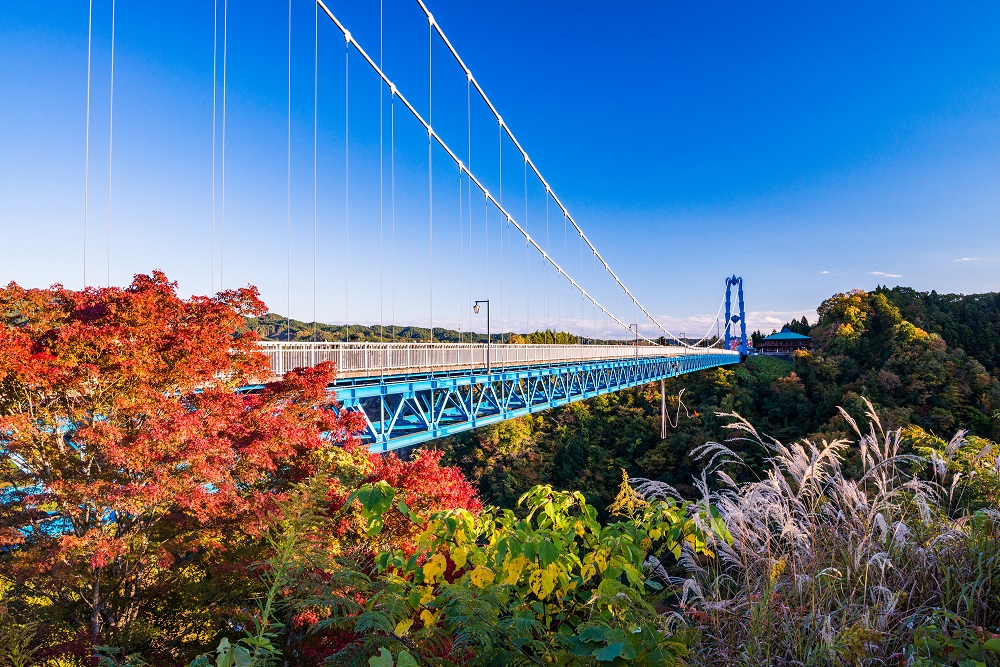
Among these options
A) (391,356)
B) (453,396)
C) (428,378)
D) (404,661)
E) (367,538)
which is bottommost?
(367,538)

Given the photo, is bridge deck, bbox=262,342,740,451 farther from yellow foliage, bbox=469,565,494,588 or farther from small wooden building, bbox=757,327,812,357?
small wooden building, bbox=757,327,812,357

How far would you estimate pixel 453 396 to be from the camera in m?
15.4

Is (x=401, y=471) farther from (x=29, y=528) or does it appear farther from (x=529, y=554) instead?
(x=529, y=554)

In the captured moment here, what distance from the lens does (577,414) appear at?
3775 cm

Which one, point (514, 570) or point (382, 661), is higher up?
point (382, 661)

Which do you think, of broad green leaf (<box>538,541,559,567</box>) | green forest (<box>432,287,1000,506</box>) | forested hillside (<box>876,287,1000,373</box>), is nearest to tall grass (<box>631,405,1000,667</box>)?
broad green leaf (<box>538,541,559,567</box>)

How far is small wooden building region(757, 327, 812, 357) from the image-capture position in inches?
2200

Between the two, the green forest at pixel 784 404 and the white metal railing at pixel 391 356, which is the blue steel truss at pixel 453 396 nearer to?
the white metal railing at pixel 391 356

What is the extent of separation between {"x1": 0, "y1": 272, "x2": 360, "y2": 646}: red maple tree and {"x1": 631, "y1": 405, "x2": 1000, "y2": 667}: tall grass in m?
4.00

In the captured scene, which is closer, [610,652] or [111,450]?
[610,652]

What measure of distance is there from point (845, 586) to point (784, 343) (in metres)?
67.9

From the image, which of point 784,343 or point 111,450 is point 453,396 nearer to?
point 111,450

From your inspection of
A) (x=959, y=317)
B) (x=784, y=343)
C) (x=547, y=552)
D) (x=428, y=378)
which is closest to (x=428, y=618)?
(x=547, y=552)

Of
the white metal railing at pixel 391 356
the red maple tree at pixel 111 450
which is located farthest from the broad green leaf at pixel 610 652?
the white metal railing at pixel 391 356
